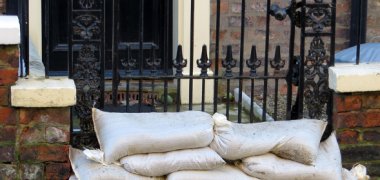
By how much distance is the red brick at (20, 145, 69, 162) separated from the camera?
4.29 meters

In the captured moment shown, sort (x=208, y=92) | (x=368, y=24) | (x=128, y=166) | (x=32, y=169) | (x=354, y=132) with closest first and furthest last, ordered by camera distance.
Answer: (x=128, y=166)
(x=32, y=169)
(x=354, y=132)
(x=208, y=92)
(x=368, y=24)

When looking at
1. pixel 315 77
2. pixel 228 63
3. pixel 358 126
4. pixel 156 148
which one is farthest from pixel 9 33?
pixel 358 126

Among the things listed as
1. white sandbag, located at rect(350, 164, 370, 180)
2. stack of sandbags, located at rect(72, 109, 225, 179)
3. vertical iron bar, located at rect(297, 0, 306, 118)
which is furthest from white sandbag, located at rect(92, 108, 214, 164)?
white sandbag, located at rect(350, 164, 370, 180)

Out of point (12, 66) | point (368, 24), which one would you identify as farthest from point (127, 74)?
point (368, 24)

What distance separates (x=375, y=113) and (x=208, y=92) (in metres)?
2.11

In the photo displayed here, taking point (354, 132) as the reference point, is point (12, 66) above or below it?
above

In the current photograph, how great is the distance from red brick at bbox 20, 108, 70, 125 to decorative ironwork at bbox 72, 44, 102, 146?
13 cm

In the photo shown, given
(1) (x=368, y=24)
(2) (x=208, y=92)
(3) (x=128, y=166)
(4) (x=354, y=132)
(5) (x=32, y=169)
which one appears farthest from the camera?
(1) (x=368, y=24)

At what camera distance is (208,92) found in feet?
21.8

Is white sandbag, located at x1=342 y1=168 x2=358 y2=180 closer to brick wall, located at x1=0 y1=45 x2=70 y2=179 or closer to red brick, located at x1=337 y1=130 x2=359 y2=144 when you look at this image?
red brick, located at x1=337 y1=130 x2=359 y2=144

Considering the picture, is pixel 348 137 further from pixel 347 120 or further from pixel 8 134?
pixel 8 134

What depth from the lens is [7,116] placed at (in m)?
4.23

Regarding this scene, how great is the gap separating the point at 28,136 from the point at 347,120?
6.01 feet

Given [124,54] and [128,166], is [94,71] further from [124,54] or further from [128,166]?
[124,54]
